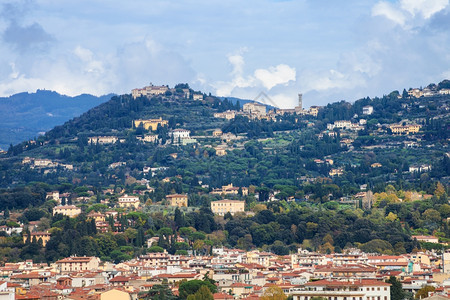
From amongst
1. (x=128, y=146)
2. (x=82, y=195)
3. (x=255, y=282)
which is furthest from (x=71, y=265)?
(x=128, y=146)

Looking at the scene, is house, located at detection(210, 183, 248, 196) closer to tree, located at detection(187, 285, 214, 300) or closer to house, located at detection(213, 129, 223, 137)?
house, located at detection(213, 129, 223, 137)

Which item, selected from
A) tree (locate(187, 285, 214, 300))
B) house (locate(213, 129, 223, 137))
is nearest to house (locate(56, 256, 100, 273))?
tree (locate(187, 285, 214, 300))

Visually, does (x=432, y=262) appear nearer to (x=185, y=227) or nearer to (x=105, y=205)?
(x=185, y=227)

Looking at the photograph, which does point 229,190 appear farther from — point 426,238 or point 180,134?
point 426,238

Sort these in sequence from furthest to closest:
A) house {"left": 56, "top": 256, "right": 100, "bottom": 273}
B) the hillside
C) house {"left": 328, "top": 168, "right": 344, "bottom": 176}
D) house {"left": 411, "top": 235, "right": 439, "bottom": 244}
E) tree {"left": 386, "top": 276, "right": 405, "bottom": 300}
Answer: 1. house {"left": 328, "top": 168, "right": 344, "bottom": 176}
2. the hillside
3. house {"left": 411, "top": 235, "right": 439, "bottom": 244}
4. house {"left": 56, "top": 256, "right": 100, "bottom": 273}
5. tree {"left": 386, "top": 276, "right": 405, "bottom": 300}

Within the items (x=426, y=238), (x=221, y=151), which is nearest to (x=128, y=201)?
(x=426, y=238)
